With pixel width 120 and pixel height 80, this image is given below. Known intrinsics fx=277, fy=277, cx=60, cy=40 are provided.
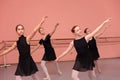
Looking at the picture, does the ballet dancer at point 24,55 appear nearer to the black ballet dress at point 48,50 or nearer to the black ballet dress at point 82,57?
the black ballet dress at point 82,57

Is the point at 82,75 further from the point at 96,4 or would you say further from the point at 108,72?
the point at 96,4

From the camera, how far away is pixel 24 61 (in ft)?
16.0

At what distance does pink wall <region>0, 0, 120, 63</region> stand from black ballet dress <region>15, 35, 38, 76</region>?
17.6ft

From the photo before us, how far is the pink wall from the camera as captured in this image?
1018cm

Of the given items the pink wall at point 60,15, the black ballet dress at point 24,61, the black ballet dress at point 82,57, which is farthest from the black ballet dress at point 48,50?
the pink wall at point 60,15

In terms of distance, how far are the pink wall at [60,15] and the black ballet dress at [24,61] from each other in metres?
5.37

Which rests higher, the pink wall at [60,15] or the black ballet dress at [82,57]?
the pink wall at [60,15]

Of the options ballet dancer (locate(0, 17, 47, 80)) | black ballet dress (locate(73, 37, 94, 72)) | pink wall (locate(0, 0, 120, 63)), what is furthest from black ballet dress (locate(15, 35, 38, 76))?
pink wall (locate(0, 0, 120, 63))

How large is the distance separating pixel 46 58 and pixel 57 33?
146 inches

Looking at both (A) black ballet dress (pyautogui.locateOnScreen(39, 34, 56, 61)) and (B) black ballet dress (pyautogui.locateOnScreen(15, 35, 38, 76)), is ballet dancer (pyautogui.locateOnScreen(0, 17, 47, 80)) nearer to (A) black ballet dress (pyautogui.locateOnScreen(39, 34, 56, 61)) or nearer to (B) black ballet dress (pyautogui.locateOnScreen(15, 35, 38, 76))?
(B) black ballet dress (pyautogui.locateOnScreen(15, 35, 38, 76))

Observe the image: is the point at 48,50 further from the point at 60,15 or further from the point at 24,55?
the point at 60,15

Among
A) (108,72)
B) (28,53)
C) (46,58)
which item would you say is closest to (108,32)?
(108,72)

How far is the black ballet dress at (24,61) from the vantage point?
4809 millimetres

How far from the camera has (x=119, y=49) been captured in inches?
431
